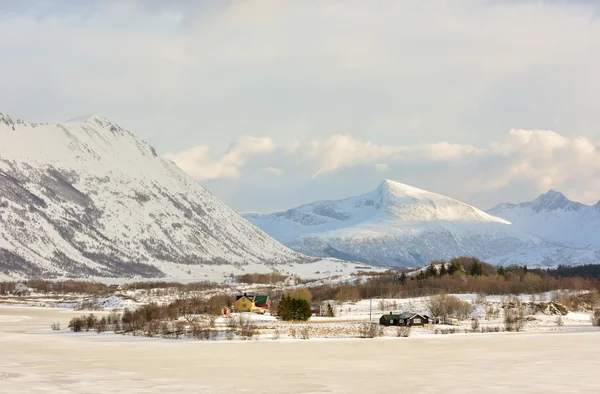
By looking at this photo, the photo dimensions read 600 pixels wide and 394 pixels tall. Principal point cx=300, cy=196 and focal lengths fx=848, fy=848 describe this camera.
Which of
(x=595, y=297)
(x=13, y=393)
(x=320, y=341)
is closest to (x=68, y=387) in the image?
(x=13, y=393)

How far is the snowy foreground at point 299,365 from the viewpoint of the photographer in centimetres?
4688

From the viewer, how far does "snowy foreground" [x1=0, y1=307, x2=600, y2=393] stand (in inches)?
1845

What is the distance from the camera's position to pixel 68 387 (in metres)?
46.2

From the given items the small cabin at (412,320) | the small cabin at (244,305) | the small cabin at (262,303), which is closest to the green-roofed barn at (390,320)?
the small cabin at (412,320)

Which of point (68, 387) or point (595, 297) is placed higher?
point (595, 297)

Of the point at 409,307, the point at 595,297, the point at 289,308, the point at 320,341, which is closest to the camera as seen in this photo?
the point at 320,341

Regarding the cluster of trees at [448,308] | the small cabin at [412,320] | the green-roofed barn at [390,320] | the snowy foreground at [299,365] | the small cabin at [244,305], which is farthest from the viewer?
the small cabin at [244,305]

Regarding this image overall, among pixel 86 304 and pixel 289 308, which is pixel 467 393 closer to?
pixel 289 308

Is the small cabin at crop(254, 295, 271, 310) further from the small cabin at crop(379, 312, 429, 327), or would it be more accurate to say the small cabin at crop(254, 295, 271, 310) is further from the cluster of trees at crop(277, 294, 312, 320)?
the small cabin at crop(379, 312, 429, 327)

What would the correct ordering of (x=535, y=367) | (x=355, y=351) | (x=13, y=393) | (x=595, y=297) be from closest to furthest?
(x=13, y=393), (x=535, y=367), (x=355, y=351), (x=595, y=297)

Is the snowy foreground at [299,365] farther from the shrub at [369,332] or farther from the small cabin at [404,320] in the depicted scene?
the small cabin at [404,320]

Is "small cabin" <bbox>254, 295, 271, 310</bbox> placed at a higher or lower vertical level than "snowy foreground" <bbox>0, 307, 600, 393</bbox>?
higher

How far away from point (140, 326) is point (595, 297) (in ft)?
325

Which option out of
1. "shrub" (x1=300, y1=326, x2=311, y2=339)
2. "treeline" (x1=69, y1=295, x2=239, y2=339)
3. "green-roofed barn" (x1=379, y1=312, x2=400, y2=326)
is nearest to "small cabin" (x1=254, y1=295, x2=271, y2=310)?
"treeline" (x1=69, y1=295, x2=239, y2=339)
